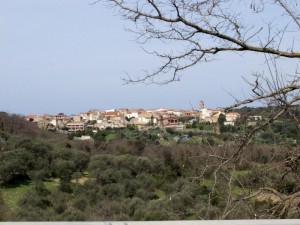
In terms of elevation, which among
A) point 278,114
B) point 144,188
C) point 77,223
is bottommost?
point 144,188

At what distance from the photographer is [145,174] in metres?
31.1

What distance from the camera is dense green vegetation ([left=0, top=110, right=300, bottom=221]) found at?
16.1 feet

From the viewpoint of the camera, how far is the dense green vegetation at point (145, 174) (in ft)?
16.1

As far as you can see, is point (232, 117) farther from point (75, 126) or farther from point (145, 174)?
point (75, 126)

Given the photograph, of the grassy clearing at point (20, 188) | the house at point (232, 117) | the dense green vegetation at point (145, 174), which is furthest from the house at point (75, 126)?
the house at point (232, 117)

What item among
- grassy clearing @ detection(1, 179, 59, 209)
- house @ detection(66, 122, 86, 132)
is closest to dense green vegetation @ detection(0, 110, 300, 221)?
grassy clearing @ detection(1, 179, 59, 209)

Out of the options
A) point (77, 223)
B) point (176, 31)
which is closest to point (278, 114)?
point (176, 31)

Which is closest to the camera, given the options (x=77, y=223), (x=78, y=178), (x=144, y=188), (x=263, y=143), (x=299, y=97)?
(x=77, y=223)

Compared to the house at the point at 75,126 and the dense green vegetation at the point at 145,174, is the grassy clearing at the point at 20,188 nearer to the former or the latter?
the dense green vegetation at the point at 145,174

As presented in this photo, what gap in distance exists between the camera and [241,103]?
472 centimetres

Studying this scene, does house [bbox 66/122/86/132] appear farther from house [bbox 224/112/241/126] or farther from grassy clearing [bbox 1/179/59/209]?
house [bbox 224/112/241/126]

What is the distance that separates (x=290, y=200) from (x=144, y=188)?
2469 cm

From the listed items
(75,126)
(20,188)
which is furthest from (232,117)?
(75,126)

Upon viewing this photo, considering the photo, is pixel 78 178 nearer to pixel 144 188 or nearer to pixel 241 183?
pixel 144 188
